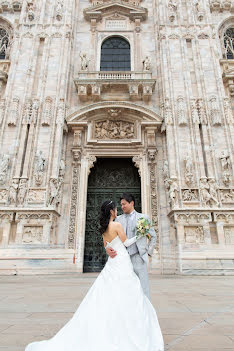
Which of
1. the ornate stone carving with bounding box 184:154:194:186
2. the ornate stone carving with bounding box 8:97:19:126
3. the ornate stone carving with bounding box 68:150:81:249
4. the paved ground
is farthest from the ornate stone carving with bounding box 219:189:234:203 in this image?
the ornate stone carving with bounding box 8:97:19:126

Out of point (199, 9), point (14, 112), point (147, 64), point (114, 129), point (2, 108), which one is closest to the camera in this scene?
point (14, 112)

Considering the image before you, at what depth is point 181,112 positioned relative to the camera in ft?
38.0

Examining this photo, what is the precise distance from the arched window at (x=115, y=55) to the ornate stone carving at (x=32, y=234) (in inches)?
363

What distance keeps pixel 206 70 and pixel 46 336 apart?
43.1ft

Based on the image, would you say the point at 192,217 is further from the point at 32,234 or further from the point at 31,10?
the point at 31,10

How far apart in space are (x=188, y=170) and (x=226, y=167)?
163cm

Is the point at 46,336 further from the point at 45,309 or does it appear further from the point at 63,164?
the point at 63,164

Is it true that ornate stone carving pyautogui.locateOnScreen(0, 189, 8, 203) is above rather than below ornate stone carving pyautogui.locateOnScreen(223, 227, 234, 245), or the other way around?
above

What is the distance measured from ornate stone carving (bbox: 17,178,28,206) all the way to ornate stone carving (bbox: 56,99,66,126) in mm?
3018

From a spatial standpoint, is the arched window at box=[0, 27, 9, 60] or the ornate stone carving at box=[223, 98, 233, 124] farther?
the arched window at box=[0, 27, 9, 60]

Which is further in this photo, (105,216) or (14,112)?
(14,112)

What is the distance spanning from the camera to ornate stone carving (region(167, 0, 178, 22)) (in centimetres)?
1372

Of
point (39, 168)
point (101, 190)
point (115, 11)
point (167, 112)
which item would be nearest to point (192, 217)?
point (101, 190)

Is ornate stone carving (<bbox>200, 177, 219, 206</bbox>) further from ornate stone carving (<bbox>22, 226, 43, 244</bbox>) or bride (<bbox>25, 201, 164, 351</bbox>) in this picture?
bride (<bbox>25, 201, 164, 351</bbox>)
